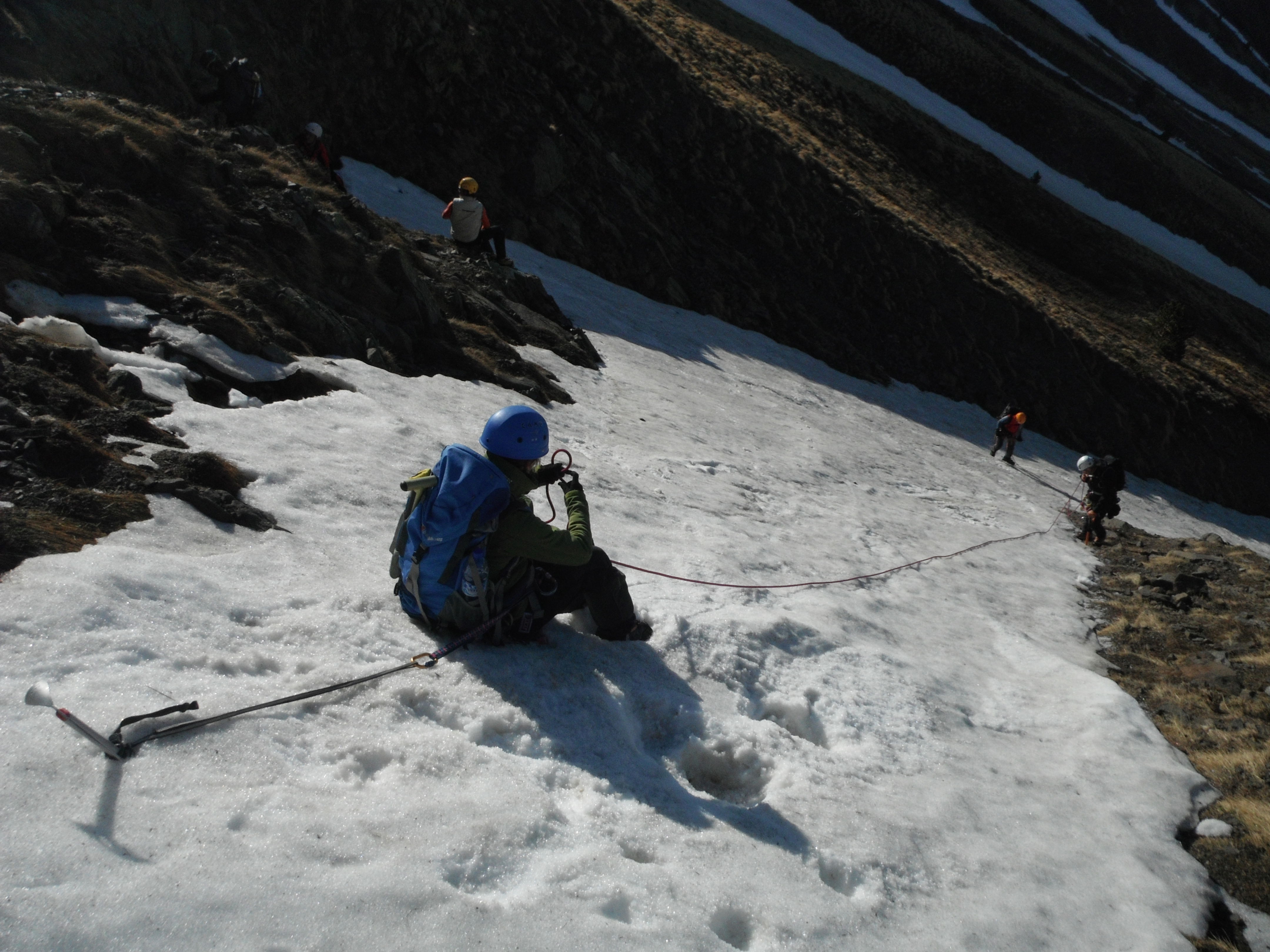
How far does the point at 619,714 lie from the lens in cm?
534

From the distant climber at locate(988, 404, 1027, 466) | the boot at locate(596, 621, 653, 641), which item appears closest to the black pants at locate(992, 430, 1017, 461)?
the distant climber at locate(988, 404, 1027, 466)

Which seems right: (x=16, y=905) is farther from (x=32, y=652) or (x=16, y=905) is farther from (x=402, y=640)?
(x=402, y=640)

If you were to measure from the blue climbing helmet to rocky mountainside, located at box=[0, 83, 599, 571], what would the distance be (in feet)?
7.24

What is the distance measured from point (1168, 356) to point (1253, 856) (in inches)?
1374

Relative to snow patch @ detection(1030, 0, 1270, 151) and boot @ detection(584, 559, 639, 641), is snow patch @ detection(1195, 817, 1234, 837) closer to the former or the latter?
boot @ detection(584, 559, 639, 641)

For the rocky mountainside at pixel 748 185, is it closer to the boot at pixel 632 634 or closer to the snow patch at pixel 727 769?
the boot at pixel 632 634

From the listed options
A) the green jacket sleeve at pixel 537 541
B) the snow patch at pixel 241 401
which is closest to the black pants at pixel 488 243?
the snow patch at pixel 241 401

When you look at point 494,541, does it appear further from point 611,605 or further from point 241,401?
point 241,401

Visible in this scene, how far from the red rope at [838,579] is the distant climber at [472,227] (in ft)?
35.3

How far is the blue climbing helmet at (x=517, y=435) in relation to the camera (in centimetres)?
526

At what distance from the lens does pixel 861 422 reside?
68.5 feet

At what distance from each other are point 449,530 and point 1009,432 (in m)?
21.3

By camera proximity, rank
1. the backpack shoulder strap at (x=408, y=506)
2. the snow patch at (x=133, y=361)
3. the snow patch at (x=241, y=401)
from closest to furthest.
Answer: the backpack shoulder strap at (x=408, y=506) → the snow patch at (x=133, y=361) → the snow patch at (x=241, y=401)

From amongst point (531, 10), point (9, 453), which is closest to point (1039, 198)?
point (531, 10)
